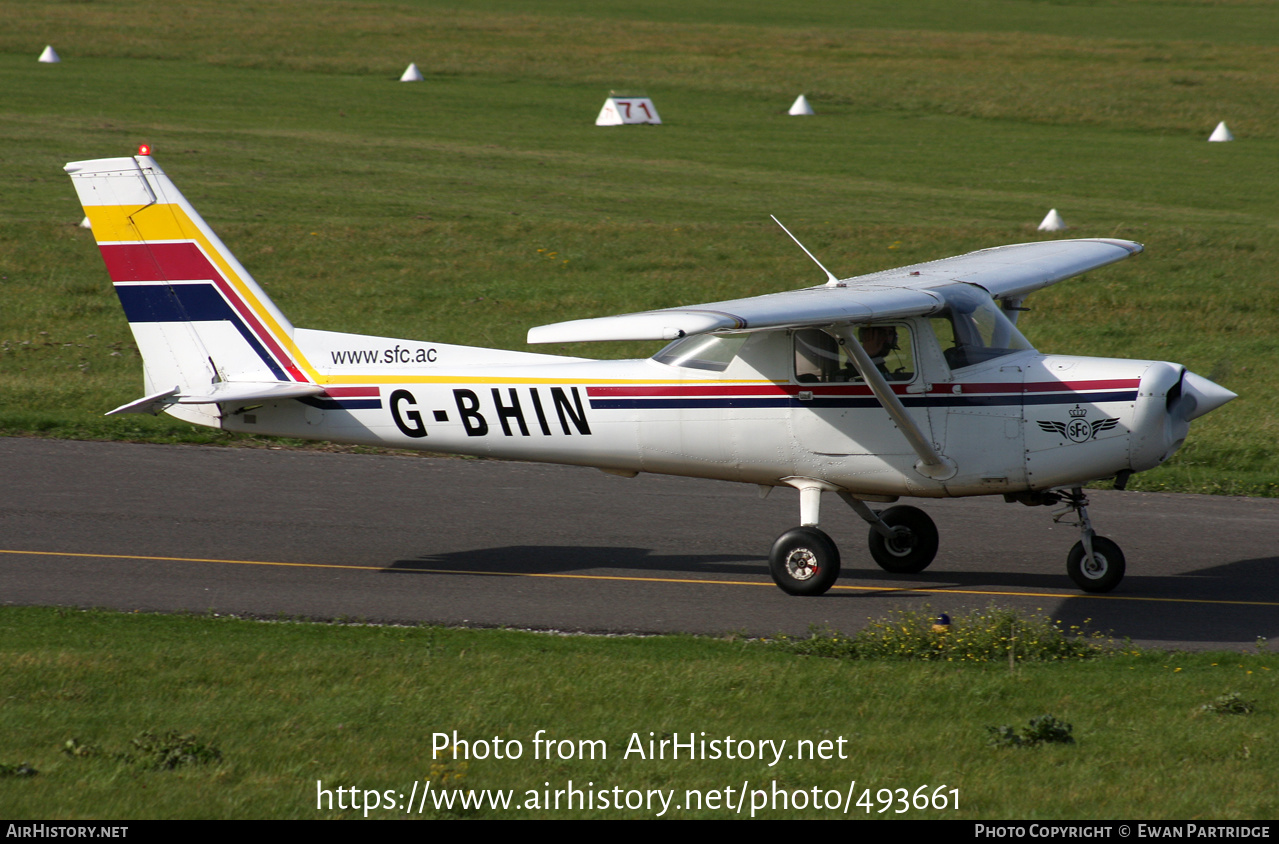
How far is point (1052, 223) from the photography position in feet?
80.3

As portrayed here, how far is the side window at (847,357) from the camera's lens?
402 inches

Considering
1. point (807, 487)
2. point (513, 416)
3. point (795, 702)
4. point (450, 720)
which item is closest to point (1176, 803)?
point (795, 702)

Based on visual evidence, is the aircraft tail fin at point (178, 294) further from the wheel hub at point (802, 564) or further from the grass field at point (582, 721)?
the wheel hub at point (802, 564)

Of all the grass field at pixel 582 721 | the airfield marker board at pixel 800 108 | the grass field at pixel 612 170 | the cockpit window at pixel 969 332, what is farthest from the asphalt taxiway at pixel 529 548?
the airfield marker board at pixel 800 108

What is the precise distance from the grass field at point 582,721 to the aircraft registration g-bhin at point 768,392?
180 cm

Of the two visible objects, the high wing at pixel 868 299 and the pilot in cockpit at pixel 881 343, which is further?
the pilot in cockpit at pixel 881 343

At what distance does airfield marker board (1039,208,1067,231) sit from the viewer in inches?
955

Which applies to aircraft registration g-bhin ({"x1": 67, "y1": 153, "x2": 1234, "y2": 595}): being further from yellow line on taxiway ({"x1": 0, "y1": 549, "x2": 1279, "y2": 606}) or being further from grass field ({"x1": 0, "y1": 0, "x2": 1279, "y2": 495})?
grass field ({"x1": 0, "y1": 0, "x2": 1279, "y2": 495})

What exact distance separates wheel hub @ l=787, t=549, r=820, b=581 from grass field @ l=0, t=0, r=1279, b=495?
3760 mm

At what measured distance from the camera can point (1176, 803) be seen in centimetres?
646

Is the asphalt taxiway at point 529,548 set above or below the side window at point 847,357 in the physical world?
below

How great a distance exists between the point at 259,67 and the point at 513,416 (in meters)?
36.1
